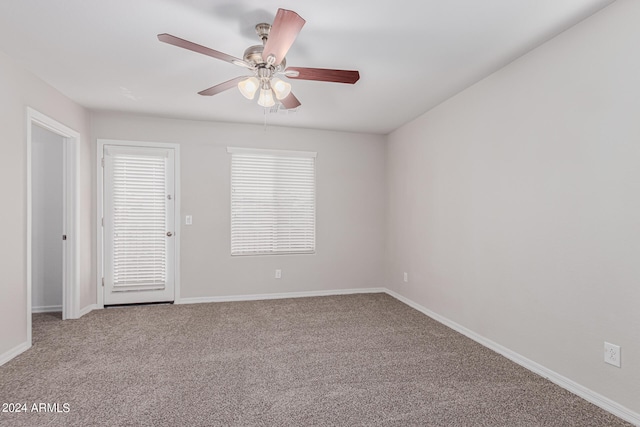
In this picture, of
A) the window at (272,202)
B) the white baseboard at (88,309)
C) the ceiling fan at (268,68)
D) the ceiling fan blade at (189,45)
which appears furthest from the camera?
the window at (272,202)

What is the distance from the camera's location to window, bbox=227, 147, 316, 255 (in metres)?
4.70

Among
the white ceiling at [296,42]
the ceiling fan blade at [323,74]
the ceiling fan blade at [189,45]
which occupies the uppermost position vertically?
the white ceiling at [296,42]

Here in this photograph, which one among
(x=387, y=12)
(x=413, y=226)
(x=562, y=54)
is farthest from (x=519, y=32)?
(x=413, y=226)

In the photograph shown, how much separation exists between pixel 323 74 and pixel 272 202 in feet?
9.08

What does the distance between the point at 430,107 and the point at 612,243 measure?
7.98ft

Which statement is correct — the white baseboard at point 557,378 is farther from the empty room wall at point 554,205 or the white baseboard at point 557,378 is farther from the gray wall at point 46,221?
the gray wall at point 46,221

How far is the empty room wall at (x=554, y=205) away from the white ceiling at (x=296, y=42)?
0.25 m

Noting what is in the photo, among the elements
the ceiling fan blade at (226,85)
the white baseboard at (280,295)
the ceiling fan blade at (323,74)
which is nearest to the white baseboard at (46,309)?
the white baseboard at (280,295)

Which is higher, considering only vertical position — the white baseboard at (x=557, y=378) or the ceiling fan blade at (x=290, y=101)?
the ceiling fan blade at (x=290, y=101)

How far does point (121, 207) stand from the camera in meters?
4.32

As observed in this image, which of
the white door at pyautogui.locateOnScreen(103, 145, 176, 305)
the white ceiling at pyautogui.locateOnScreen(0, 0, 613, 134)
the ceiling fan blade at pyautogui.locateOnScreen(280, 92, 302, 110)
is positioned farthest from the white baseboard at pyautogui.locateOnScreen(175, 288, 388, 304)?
the ceiling fan blade at pyautogui.locateOnScreen(280, 92, 302, 110)

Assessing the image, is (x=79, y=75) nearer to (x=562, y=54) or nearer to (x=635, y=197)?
(x=562, y=54)

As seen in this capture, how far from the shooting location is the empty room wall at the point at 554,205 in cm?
199

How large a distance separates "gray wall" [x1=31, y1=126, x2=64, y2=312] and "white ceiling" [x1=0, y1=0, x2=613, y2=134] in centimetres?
100
